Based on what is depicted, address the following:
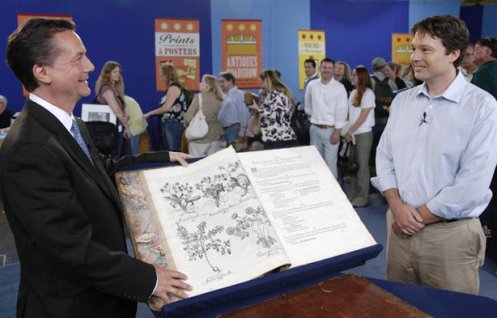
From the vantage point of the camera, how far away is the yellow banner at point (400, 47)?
8.60 metres

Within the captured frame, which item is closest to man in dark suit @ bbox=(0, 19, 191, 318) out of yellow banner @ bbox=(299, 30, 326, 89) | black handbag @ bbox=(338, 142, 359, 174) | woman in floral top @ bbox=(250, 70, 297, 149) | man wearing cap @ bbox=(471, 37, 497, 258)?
man wearing cap @ bbox=(471, 37, 497, 258)

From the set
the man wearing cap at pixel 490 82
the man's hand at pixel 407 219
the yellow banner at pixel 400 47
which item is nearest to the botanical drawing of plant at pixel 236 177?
the man's hand at pixel 407 219

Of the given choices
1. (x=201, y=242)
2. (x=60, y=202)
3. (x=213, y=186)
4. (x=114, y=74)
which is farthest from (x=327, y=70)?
(x=60, y=202)

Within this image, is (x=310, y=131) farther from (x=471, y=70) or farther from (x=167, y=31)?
(x=167, y=31)

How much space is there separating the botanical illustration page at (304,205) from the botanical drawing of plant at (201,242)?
0.18 metres

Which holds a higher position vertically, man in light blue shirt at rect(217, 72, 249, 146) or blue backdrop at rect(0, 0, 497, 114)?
blue backdrop at rect(0, 0, 497, 114)

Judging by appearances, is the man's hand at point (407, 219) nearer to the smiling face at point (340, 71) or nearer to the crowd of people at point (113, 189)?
the crowd of people at point (113, 189)

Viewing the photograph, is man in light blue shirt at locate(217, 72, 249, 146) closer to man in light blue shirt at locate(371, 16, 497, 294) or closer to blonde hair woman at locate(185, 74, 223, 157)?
blonde hair woman at locate(185, 74, 223, 157)

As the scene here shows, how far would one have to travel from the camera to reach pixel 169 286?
1.12m

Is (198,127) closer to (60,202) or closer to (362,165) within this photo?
(362,165)

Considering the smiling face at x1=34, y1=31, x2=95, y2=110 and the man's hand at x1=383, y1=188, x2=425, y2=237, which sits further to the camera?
the man's hand at x1=383, y1=188, x2=425, y2=237

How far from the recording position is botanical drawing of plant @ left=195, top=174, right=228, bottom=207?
1327mm

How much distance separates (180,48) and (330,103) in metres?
3.00

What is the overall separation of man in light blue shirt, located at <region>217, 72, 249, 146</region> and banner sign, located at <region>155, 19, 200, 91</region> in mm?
1504
